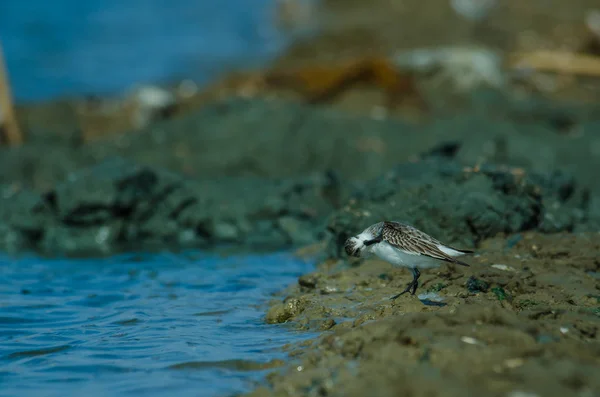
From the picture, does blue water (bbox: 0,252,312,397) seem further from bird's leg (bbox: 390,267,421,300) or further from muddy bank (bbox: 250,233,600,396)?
bird's leg (bbox: 390,267,421,300)

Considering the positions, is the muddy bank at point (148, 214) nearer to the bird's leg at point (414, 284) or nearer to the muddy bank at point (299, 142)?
the muddy bank at point (299, 142)

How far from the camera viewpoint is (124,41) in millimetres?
29516

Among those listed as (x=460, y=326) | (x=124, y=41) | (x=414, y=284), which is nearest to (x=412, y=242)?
(x=414, y=284)

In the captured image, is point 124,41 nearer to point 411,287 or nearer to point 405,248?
point 411,287

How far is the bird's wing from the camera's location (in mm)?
6145

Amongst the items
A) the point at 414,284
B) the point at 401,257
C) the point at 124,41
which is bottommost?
the point at 414,284

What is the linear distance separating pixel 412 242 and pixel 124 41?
25.0 meters

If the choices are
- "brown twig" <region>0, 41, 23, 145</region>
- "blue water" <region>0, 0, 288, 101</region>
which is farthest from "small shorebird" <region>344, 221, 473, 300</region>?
"blue water" <region>0, 0, 288, 101</region>

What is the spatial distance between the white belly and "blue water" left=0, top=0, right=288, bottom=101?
1701cm

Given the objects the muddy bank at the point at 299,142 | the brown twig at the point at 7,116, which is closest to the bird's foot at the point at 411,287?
the muddy bank at the point at 299,142

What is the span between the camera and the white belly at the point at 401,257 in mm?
6242

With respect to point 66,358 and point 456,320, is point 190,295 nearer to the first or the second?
point 66,358

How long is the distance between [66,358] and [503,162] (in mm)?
7750

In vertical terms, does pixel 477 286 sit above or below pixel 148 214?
below
